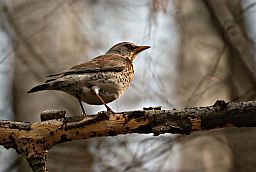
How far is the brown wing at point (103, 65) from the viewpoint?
396 centimetres

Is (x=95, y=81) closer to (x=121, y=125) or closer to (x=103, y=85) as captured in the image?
(x=103, y=85)

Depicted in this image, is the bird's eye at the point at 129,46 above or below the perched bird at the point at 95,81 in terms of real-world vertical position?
above

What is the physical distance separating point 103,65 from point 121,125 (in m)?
1.16

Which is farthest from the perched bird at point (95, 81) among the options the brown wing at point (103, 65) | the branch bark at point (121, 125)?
the branch bark at point (121, 125)

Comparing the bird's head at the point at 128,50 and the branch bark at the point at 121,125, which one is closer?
the branch bark at the point at 121,125

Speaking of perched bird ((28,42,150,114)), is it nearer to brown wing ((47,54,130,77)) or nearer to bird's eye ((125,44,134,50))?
brown wing ((47,54,130,77))

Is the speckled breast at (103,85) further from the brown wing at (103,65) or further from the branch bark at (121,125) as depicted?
the branch bark at (121,125)

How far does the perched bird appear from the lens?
379 centimetres

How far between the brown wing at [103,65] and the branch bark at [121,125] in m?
0.81

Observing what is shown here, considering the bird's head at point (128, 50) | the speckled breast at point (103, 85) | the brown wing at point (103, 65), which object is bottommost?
the speckled breast at point (103, 85)

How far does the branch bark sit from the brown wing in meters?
0.81

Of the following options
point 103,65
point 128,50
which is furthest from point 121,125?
point 128,50

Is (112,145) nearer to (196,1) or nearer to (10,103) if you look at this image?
(10,103)

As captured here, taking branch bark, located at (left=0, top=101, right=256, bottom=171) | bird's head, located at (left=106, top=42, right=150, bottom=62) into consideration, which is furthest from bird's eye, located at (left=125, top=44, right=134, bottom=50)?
branch bark, located at (left=0, top=101, right=256, bottom=171)
